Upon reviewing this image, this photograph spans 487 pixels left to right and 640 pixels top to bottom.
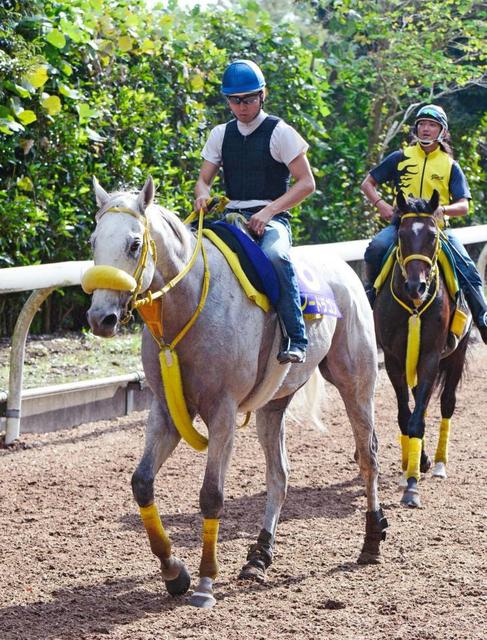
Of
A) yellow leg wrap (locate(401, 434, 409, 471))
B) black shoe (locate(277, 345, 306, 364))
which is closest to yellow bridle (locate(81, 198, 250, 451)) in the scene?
black shoe (locate(277, 345, 306, 364))

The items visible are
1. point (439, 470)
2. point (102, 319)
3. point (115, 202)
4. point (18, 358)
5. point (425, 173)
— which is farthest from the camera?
point (425, 173)

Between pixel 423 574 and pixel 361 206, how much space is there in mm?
8963

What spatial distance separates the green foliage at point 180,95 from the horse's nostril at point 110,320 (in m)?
4.52

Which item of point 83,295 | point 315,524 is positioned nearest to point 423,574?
point 315,524

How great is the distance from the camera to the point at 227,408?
17.0 feet

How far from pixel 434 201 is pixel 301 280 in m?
1.92

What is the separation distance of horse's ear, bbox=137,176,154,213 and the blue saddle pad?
2.78 feet

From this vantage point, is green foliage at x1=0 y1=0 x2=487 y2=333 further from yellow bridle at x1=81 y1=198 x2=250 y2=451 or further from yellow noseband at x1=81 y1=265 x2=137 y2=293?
yellow noseband at x1=81 y1=265 x2=137 y2=293

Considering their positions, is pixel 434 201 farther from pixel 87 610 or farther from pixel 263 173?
pixel 87 610

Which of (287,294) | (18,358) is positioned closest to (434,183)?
(287,294)

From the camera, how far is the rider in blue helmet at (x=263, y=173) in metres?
5.50

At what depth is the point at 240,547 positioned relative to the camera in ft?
19.8

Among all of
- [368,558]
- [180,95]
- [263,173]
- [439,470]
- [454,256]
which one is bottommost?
[439,470]

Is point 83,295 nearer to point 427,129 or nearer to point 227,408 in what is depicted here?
point 427,129
